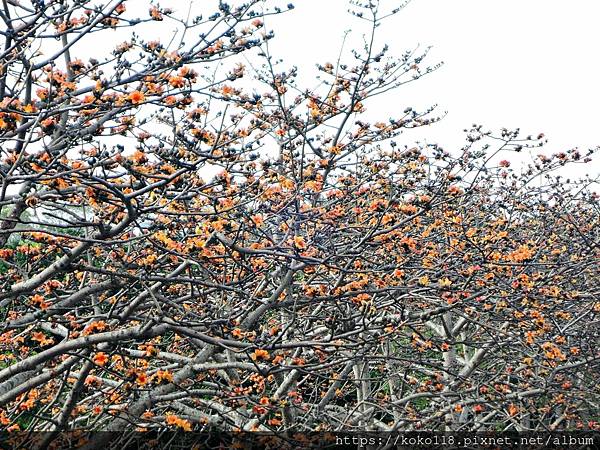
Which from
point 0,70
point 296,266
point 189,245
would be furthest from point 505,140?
point 0,70

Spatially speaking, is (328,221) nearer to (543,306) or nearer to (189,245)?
(189,245)

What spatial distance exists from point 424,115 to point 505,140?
0.88 metres

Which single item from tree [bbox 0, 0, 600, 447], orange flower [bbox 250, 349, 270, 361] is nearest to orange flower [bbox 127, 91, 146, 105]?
tree [bbox 0, 0, 600, 447]

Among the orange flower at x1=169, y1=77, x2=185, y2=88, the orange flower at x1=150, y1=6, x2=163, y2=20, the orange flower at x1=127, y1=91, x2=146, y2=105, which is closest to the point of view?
the orange flower at x1=127, y1=91, x2=146, y2=105

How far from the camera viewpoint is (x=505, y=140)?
6.50m

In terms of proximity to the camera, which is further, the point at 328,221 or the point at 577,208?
the point at 577,208

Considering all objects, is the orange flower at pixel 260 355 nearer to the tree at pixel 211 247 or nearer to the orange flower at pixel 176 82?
the tree at pixel 211 247

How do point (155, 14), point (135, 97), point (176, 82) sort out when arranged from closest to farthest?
point (135, 97), point (176, 82), point (155, 14)

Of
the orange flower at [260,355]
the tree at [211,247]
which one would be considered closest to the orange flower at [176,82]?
the tree at [211,247]

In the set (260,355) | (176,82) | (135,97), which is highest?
(176,82)

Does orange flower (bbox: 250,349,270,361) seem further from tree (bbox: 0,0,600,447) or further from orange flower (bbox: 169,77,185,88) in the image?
orange flower (bbox: 169,77,185,88)

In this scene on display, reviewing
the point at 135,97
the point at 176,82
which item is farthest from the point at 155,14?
the point at 135,97

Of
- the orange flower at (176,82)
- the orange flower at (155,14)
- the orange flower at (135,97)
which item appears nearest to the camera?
the orange flower at (135,97)

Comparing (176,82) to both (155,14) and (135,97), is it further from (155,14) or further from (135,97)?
(155,14)
